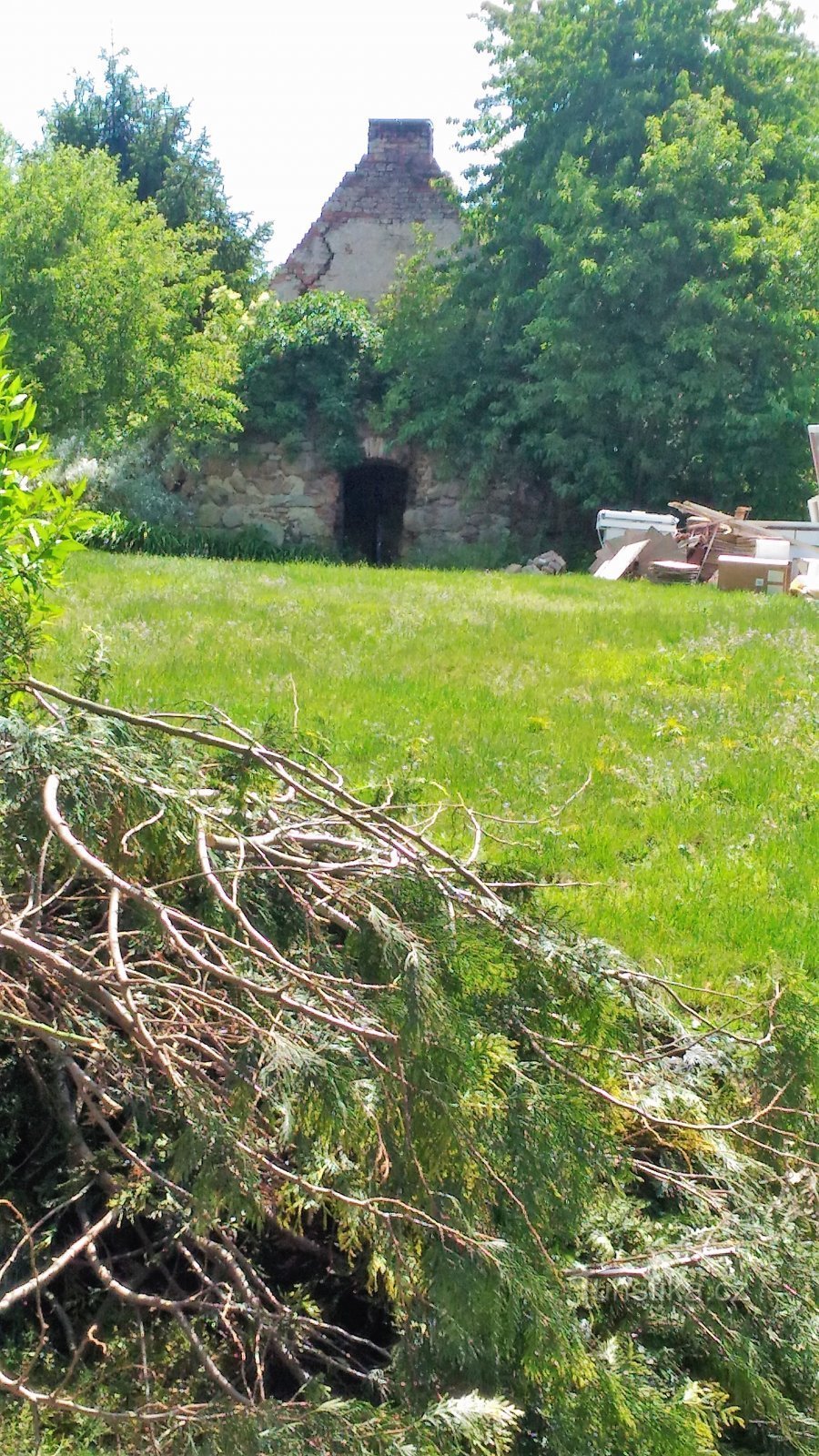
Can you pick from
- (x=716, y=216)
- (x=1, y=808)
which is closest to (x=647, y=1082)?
(x=1, y=808)

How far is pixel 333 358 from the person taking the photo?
17.2 m

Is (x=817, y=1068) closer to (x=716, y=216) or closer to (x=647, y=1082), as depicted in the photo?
(x=647, y=1082)

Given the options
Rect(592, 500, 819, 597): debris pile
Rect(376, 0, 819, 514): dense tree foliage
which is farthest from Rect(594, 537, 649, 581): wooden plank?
Rect(376, 0, 819, 514): dense tree foliage

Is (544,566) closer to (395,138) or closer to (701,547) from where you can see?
(701,547)

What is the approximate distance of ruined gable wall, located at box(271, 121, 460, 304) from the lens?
69.1ft

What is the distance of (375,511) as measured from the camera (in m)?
A: 20.2

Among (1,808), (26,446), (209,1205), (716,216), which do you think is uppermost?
(716,216)

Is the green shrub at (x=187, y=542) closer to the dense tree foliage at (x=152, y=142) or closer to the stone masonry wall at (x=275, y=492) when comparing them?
the stone masonry wall at (x=275, y=492)

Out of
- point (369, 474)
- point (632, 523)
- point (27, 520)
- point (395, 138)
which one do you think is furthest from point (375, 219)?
point (27, 520)

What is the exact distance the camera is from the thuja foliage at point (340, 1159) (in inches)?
70.5

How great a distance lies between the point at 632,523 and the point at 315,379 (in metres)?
Answer: 5.35

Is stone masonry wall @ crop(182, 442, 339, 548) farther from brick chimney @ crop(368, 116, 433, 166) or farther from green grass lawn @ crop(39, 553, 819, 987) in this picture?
green grass lawn @ crop(39, 553, 819, 987)

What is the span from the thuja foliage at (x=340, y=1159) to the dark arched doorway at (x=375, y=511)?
17101 mm

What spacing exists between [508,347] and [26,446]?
14.5 meters
